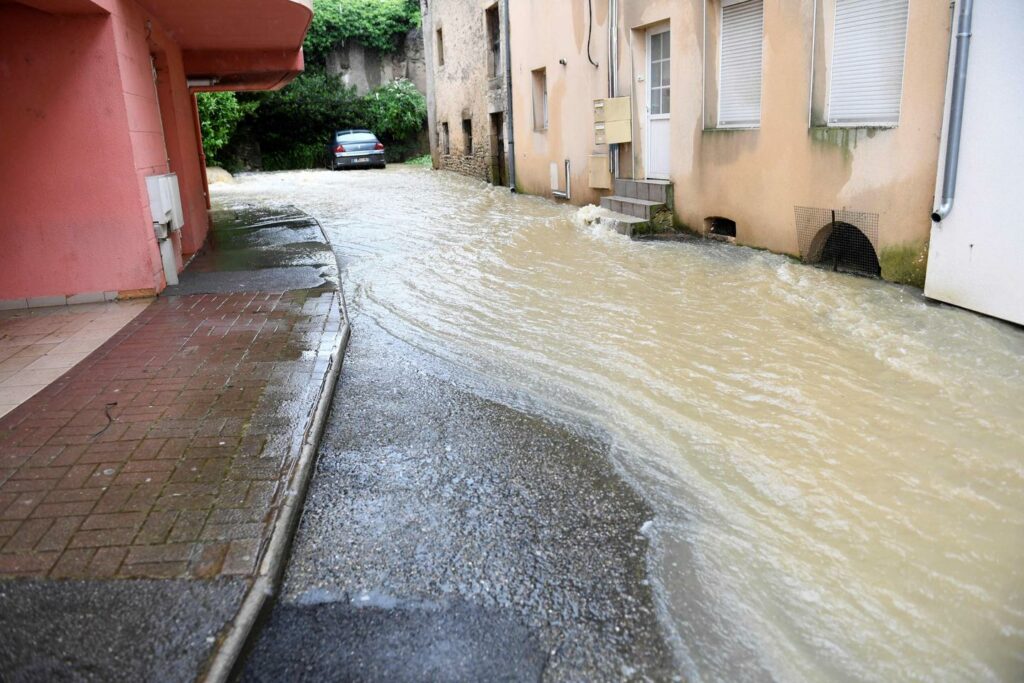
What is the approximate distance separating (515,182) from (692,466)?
14009 millimetres

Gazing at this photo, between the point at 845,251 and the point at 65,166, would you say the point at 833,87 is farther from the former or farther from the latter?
the point at 65,166

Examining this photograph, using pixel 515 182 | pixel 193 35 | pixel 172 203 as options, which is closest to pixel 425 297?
pixel 172 203

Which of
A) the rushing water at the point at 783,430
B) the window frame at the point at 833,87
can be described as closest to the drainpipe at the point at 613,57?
the rushing water at the point at 783,430

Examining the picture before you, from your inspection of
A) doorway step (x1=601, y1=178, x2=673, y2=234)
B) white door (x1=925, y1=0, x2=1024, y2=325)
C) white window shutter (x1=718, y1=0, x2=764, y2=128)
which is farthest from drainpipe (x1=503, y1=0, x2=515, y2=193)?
white door (x1=925, y1=0, x2=1024, y2=325)

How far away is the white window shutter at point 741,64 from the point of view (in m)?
8.71

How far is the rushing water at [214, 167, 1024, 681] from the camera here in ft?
8.46

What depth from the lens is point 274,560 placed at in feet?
9.29

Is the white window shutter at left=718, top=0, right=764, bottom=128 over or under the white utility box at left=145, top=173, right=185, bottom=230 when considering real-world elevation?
over

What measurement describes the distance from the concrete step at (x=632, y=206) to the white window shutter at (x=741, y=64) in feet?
4.53

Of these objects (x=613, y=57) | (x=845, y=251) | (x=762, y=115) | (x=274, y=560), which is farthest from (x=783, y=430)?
(x=613, y=57)

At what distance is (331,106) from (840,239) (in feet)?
77.9

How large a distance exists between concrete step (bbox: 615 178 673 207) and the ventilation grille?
2520 millimetres

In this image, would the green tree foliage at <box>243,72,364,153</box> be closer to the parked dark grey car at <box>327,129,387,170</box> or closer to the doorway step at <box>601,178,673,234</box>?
the parked dark grey car at <box>327,129,387,170</box>

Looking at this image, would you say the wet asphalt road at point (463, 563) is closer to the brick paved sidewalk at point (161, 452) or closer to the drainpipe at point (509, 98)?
the brick paved sidewalk at point (161, 452)
